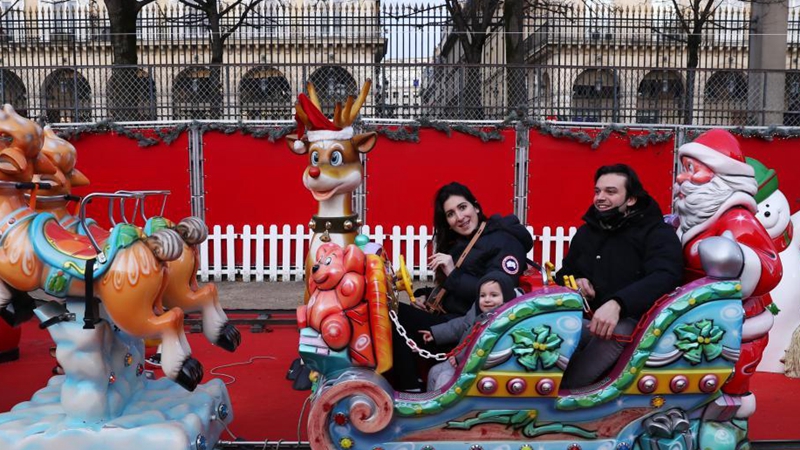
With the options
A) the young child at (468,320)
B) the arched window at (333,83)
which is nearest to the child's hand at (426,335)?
the young child at (468,320)

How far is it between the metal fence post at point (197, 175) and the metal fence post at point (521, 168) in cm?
345

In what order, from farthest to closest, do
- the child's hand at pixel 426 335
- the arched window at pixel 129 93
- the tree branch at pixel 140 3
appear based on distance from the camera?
the tree branch at pixel 140 3 → the arched window at pixel 129 93 → the child's hand at pixel 426 335

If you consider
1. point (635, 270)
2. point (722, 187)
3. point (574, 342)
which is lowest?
point (574, 342)

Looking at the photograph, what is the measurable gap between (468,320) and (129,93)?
300 inches

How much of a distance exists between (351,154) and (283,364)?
1534mm

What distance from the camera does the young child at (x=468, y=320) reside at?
9.84 ft

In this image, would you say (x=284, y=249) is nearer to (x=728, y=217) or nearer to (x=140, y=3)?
(x=728, y=217)

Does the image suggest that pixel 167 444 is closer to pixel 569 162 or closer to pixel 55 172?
pixel 55 172

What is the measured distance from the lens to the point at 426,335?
328 centimetres

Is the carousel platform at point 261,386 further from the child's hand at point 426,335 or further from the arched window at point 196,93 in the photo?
the arched window at point 196,93

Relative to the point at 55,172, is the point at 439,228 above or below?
below

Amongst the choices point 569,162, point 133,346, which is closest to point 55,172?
point 133,346

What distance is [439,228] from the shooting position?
3.76 m

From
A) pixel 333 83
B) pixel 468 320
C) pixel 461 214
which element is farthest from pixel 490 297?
pixel 333 83
